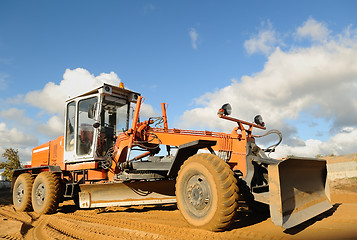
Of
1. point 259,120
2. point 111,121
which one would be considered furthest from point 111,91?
point 259,120

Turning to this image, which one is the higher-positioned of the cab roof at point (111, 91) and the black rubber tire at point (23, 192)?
the cab roof at point (111, 91)

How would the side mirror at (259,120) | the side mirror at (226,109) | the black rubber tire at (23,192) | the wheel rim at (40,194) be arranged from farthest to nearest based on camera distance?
the black rubber tire at (23,192), the wheel rim at (40,194), the side mirror at (259,120), the side mirror at (226,109)

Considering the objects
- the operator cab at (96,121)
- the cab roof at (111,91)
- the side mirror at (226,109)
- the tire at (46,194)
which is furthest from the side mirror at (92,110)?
the side mirror at (226,109)

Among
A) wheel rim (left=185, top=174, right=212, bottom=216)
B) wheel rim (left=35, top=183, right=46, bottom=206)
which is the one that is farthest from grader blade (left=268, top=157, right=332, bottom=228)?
wheel rim (left=35, top=183, right=46, bottom=206)

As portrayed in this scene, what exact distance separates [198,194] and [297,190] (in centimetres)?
157

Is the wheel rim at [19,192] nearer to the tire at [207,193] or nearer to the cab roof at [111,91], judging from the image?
the cab roof at [111,91]

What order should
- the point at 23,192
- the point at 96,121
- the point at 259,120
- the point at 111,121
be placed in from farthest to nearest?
1. the point at 23,192
2. the point at 111,121
3. the point at 96,121
4. the point at 259,120

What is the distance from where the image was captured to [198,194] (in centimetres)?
443

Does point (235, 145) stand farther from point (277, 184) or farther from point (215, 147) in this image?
point (277, 184)

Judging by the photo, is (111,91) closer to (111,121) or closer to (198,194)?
(111,121)

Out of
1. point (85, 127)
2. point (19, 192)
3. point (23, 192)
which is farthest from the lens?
point (19, 192)

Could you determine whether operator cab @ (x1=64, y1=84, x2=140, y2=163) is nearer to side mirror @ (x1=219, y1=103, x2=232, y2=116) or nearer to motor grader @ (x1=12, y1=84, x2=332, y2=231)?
motor grader @ (x1=12, y1=84, x2=332, y2=231)

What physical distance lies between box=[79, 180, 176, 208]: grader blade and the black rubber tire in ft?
7.51

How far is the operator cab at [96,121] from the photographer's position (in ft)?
23.9
